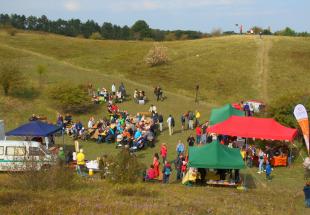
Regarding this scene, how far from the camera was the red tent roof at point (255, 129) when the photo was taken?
24797 millimetres

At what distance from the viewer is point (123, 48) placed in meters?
69.7

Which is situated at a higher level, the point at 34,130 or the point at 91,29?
the point at 91,29

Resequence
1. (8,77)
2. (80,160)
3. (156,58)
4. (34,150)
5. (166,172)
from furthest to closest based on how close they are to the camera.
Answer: (156,58) < (8,77) < (80,160) < (34,150) < (166,172)

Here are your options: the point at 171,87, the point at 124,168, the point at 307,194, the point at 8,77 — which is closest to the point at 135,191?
the point at 124,168

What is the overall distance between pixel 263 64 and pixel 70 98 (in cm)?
3050

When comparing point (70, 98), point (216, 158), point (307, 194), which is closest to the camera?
point (307, 194)

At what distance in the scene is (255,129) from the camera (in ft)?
83.6

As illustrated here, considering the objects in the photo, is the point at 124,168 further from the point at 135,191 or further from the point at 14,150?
the point at 14,150

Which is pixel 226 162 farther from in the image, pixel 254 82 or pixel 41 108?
pixel 254 82

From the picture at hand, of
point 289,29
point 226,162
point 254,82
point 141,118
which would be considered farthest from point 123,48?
point 289,29

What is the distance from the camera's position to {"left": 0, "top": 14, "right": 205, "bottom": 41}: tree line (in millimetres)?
126812

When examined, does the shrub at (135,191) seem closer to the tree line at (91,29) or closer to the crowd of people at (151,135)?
the crowd of people at (151,135)

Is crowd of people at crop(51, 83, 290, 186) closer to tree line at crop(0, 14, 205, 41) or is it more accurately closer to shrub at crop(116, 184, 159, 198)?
shrub at crop(116, 184, 159, 198)

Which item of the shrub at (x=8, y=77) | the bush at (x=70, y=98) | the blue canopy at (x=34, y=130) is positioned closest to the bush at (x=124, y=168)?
the blue canopy at (x=34, y=130)
